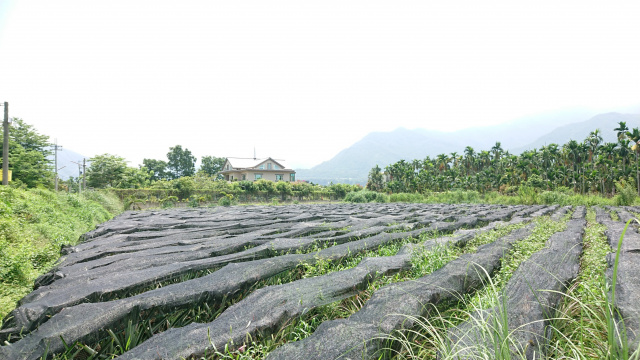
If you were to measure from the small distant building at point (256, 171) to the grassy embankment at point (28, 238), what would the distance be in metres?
29.4

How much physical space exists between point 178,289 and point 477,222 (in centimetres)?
572

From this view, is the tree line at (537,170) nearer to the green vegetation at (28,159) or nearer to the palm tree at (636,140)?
the palm tree at (636,140)

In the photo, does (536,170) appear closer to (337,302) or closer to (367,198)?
(367,198)

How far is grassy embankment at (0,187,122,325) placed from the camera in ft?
9.51

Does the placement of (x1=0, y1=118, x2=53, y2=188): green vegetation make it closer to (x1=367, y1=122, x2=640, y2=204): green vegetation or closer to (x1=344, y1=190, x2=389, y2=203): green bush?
(x1=344, y1=190, x2=389, y2=203): green bush

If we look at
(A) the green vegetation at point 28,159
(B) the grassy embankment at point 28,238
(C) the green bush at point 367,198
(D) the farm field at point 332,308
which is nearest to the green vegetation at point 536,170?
(C) the green bush at point 367,198

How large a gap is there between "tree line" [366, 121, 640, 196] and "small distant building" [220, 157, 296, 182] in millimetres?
12725

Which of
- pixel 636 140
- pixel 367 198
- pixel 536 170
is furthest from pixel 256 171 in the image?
pixel 636 140

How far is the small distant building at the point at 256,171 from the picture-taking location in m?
37.9

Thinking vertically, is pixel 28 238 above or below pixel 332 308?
above

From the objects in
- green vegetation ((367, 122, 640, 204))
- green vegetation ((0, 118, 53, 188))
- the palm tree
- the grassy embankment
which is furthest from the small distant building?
Answer: the palm tree

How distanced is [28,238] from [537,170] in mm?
37505

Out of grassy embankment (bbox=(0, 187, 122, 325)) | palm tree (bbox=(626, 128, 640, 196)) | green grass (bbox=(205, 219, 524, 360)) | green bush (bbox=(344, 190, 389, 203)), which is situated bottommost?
green bush (bbox=(344, 190, 389, 203))

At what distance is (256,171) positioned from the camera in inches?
1502
